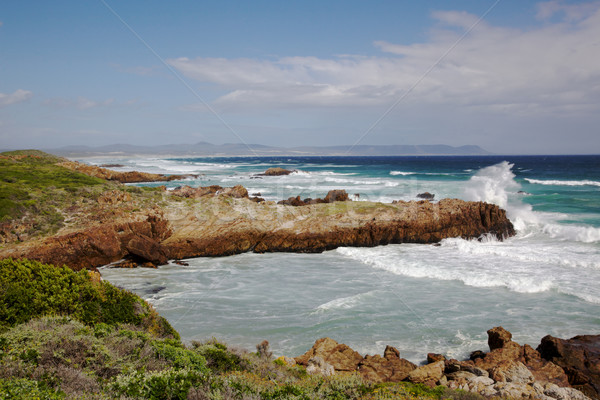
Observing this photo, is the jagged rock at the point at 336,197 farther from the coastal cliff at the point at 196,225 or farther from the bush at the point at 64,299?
the bush at the point at 64,299

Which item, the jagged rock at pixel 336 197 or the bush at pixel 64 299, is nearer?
the bush at pixel 64 299

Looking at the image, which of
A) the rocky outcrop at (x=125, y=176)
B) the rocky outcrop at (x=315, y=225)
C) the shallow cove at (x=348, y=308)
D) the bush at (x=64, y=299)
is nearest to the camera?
the bush at (x=64, y=299)

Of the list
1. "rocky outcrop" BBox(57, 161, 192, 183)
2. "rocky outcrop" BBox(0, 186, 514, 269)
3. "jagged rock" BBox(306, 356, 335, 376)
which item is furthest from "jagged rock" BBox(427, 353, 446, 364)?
"rocky outcrop" BBox(57, 161, 192, 183)

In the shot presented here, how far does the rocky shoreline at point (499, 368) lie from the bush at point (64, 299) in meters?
3.71

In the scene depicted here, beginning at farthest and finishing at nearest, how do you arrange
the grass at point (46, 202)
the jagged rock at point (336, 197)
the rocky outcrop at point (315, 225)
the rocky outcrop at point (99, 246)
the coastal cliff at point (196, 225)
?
the jagged rock at point (336, 197), the rocky outcrop at point (315, 225), the grass at point (46, 202), the coastal cliff at point (196, 225), the rocky outcrop at point (99, 246)

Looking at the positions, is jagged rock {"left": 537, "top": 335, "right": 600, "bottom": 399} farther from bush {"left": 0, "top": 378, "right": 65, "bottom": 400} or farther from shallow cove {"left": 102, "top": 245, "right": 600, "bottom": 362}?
bush {"left": 0, "top": 378, "right": 65, "bottom": 400}

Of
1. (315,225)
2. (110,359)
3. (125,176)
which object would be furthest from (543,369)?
(125,176)

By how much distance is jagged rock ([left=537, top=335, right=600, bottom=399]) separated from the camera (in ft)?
26.8

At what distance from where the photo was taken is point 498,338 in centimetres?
970

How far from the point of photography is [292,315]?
12672 mm

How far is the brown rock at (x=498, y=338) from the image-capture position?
962 centimetres

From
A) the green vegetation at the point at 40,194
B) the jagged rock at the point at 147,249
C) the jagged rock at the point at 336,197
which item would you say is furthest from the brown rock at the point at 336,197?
the green vegetation at the point at 40,194

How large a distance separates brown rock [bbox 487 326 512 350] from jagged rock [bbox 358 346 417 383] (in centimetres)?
248

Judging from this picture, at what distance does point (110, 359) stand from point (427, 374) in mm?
6280
